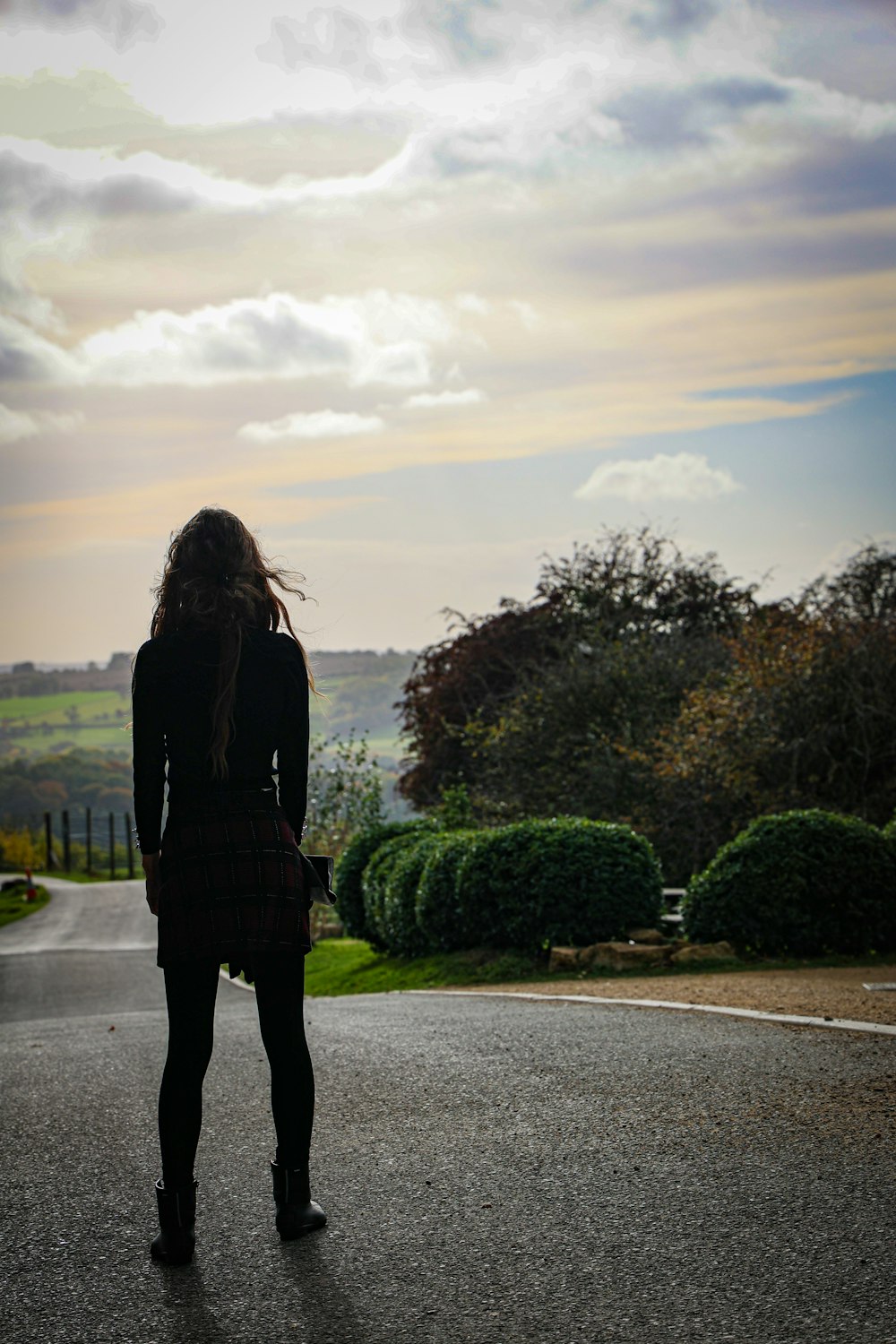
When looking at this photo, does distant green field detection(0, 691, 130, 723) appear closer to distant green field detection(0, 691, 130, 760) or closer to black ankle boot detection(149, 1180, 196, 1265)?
distant green field detection(0, 691, 130, 760)

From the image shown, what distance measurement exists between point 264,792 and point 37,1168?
2.08m

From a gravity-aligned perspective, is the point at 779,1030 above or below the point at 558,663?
below

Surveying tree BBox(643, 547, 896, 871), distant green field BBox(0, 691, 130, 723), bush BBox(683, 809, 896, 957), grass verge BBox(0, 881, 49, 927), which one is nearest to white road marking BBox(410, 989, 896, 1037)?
bush BBox(683, 809, 896, 957)

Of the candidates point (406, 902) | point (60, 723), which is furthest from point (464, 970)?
point (60, 723)

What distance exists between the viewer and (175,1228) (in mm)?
3770

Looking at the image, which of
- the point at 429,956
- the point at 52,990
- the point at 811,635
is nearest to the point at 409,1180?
the point at 429,956

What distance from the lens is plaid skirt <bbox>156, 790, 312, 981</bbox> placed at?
3803 mm

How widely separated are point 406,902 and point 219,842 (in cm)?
1102

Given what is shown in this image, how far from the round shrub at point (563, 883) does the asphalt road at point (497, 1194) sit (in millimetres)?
4597

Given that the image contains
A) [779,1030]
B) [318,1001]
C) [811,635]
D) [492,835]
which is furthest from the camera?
[811,635]

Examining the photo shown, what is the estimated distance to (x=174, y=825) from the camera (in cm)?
388

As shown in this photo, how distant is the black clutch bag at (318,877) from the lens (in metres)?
4.00

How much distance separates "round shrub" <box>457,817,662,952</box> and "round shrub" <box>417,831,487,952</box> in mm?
467

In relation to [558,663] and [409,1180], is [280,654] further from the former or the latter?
[558,663]
